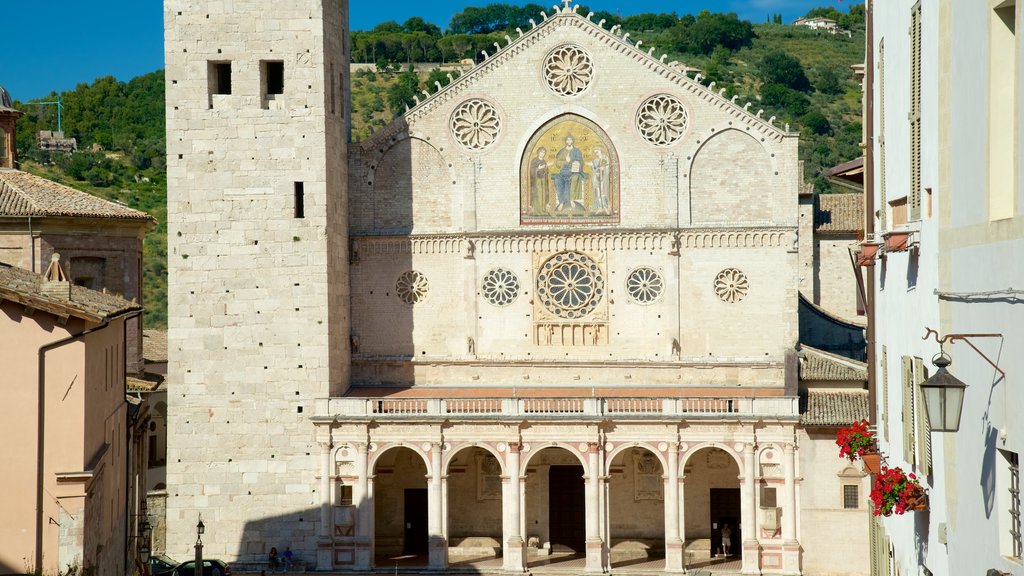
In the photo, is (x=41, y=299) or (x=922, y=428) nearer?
(x=922, y=428)

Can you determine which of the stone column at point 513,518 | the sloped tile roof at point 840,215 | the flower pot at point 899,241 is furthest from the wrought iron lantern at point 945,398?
→ the sloped tile roof at point 840,215

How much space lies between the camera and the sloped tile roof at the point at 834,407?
35.3 metres

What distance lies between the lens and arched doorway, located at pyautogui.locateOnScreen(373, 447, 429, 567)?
39.6m

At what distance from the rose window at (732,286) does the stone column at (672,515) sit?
16.7ft

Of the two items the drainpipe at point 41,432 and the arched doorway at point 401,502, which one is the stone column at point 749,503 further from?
the drainpipe at point 41,432

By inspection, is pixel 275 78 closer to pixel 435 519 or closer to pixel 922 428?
pixel 435 519

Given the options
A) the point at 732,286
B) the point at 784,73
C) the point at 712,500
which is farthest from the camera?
the point at 784,73

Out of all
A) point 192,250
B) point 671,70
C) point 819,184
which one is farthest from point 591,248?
point 819,184

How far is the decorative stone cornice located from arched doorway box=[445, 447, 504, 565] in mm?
5783

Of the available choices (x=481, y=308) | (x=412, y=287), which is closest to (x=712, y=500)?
(x=481, y=308)

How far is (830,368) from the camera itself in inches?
1462

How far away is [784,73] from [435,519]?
240ft

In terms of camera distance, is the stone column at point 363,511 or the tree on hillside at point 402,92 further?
the tree on hillside at point 402,92

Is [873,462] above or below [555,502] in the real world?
above
